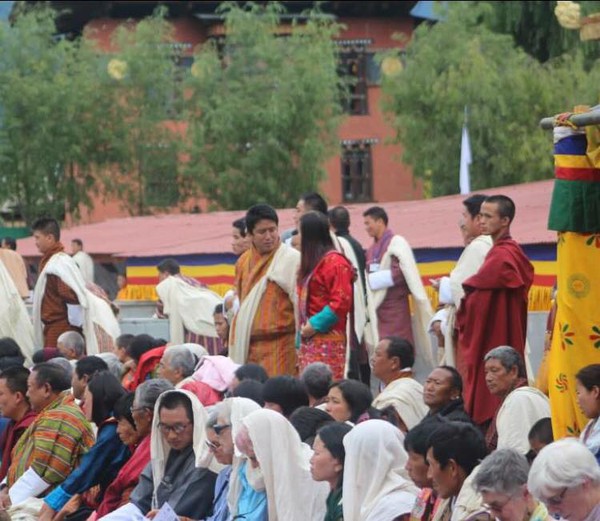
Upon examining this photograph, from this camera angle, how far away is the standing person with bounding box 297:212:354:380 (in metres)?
10.3

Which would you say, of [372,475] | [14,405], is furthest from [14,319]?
[372,475]

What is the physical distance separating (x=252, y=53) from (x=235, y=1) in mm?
2969

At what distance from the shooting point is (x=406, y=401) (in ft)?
31.6

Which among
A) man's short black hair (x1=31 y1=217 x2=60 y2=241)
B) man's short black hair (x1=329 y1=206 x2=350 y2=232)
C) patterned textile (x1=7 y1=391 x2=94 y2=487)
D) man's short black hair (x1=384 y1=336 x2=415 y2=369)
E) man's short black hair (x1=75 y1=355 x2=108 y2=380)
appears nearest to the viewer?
patterned textile (x1=7 y1=391 x2=94 y2=487)

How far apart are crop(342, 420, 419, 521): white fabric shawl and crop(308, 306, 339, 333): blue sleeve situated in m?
2.76

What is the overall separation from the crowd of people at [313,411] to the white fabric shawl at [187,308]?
3610 mm

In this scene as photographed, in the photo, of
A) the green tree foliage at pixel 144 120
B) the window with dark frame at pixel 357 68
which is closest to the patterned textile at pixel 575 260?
the green tree foliage at pixel 144 120

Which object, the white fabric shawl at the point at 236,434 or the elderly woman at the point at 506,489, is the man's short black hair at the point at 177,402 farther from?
the elderly woman at the point at 506,489

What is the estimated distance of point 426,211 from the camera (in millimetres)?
22531

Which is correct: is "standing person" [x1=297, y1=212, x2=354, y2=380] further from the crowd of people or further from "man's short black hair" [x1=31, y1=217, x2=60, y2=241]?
"man's short black hair" [x1=31, y1=217, x2=60, y2=241]


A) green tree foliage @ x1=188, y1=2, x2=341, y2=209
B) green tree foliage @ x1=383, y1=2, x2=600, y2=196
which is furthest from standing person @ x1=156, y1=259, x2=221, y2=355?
green tree foliage @ x1=188, y1=2, x2=341, y2=209

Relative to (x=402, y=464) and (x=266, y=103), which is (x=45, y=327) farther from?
(x=266, y=103)

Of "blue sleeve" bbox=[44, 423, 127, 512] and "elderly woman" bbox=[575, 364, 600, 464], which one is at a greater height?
"elderly woman" bbox=[575, 364, 600, 464]

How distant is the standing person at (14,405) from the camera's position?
10.4 metres
